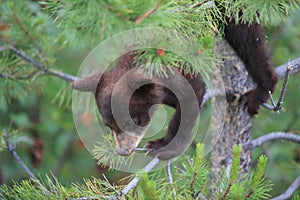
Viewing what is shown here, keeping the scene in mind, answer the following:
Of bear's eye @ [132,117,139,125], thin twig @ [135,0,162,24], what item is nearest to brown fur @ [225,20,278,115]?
bear's eye @ [132,117,139,125]

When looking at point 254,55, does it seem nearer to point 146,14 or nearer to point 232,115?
point 232,115

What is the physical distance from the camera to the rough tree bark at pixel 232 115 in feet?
9.77

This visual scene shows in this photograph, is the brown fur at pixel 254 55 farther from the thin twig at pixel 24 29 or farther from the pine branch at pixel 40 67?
the thin twig at pixel 24 29

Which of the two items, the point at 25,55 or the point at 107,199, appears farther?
the point at 25,55

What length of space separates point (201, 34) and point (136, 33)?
403 millimetres

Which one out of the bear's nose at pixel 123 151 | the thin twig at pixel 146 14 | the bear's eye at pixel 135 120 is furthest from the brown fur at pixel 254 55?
the thin twig at pixel 146 14

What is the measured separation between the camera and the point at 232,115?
3.02 meters

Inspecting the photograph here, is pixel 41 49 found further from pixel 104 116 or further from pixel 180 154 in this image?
pixel 180 154

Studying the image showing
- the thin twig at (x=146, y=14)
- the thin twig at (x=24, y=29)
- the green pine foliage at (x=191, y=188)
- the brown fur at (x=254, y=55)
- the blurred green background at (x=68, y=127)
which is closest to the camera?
the thin twig at (x=146, y=14)

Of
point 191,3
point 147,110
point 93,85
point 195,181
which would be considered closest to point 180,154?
point 147,110

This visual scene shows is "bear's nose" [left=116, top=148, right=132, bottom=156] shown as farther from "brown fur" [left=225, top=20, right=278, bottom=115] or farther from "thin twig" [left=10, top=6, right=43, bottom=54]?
"thin twig" [left=10, top=6, right=43, bottom=54]

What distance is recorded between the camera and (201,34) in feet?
7.20

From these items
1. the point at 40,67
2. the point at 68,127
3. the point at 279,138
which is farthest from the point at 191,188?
the point at 68,127

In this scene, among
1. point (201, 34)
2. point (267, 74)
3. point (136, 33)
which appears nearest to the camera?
point (136, 33)
